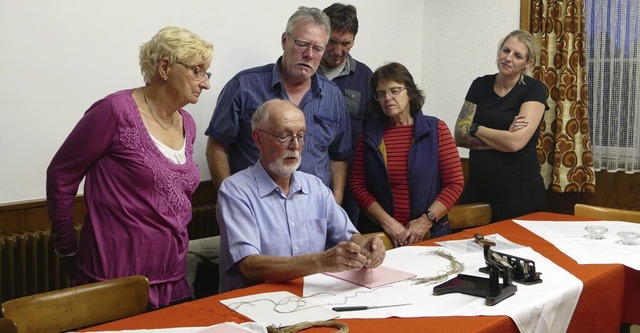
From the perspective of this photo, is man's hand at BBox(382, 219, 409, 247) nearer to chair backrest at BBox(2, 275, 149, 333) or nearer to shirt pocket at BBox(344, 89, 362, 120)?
shirt pocket at BBox(344, 89, 362, 120)

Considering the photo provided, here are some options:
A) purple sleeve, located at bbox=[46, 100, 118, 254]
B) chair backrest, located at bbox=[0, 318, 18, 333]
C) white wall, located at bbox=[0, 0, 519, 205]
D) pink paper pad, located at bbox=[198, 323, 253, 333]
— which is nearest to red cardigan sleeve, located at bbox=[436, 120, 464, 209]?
white wall, located at bbox=[0, 0, 519, 205]

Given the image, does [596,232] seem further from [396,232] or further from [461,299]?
[461,299]

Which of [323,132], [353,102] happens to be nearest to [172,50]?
[323,132]

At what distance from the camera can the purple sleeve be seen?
81.7 inches

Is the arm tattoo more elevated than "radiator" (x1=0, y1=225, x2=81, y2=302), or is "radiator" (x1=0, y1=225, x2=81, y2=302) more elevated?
the arm tattoo

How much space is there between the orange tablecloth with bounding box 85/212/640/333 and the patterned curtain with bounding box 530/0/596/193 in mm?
1506

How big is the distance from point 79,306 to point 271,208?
72 cm

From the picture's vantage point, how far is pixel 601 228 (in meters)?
2.66

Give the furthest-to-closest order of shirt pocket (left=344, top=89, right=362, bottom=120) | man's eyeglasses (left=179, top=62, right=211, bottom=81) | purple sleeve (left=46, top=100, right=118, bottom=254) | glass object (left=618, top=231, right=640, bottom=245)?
shirt pocket (left=344, top=89, right=362, bottom=120) → glass object (left=618, top=231, right=640, bottom=245) → man's eyeglasses (left=179, top=62, right=211, bottom=81) → purple sleeve (left=46, top=100, right=118, bottom=254)

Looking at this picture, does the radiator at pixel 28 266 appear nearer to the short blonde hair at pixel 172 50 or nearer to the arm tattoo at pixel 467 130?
the short blonde hair at pixel 172 50

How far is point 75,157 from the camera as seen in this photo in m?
2.09

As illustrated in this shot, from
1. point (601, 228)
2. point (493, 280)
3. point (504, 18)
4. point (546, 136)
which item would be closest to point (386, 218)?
point (601, 228)

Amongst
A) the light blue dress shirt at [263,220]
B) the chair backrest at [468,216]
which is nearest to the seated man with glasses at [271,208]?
the light blue dress shirt at [263,220]

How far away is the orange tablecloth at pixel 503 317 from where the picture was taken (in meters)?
1.59
